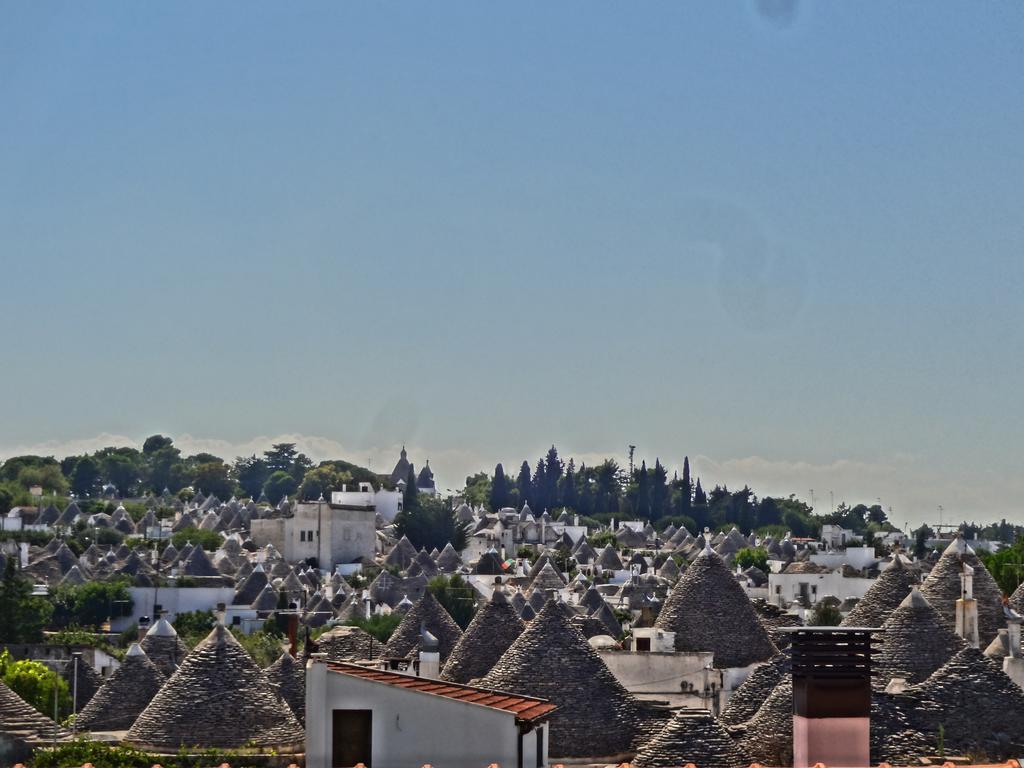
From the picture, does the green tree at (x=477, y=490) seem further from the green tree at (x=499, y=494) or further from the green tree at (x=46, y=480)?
the green tree at (x=46, y=480)

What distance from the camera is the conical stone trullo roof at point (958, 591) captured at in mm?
30031

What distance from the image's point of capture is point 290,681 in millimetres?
28328

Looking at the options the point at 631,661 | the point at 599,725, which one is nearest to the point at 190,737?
the point at 599,725

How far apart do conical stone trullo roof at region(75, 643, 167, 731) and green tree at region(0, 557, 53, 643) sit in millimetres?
27389

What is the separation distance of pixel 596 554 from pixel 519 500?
2021 inches

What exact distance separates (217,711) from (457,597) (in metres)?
35.4

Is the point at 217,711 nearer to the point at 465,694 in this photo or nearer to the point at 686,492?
the point at 465,694

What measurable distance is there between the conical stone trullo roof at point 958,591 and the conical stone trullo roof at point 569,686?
783 centimetres

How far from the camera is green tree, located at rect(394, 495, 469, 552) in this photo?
96312mm

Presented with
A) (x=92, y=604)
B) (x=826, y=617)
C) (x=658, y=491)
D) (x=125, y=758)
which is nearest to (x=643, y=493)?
(x=658, y=491)

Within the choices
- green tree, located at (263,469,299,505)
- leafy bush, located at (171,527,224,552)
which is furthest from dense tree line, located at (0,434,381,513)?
leafy bush, located at (171,527,224,552)

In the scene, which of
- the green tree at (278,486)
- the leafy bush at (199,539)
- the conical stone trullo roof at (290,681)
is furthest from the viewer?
the green tree at (278,486)

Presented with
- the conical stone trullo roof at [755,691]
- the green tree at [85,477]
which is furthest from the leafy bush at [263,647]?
the green tree at [85,477]

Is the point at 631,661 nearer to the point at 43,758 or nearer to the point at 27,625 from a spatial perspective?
the point at 43,758
